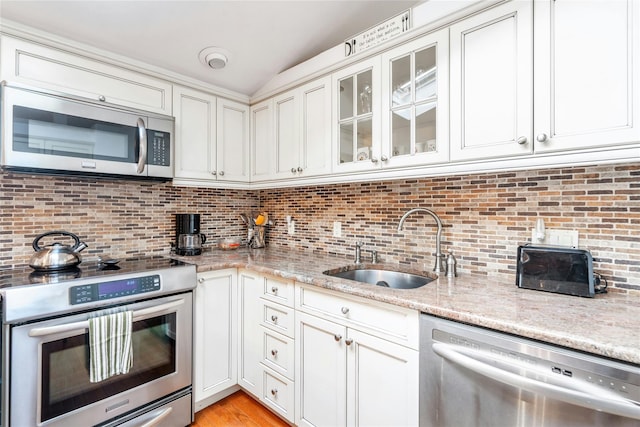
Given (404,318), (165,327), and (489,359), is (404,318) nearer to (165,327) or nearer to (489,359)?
(489,359)

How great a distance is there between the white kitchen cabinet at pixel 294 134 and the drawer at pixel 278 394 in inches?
50.4

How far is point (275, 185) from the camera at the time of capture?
2.35 metres

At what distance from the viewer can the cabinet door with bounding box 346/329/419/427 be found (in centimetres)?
124

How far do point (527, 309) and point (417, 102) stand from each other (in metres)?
1.04

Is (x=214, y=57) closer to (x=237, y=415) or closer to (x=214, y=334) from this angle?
(x=214, y=334)

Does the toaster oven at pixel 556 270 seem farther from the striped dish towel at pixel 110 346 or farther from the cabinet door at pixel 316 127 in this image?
the striped dish towel at pixel 110 346

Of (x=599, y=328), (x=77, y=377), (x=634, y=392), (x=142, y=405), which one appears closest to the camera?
(x=634, y=392)

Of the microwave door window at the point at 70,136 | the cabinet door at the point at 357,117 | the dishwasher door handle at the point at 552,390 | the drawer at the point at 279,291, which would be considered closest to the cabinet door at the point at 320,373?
the drawer at the point at 279,291

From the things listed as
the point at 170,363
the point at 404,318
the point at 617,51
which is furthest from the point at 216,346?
the point at 617,51

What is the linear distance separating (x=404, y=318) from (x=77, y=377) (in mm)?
1524

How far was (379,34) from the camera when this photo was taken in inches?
65.3

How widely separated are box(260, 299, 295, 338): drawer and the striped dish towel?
2.32ft

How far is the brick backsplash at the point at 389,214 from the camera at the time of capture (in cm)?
130

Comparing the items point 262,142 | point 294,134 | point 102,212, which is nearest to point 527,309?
point 294,134
